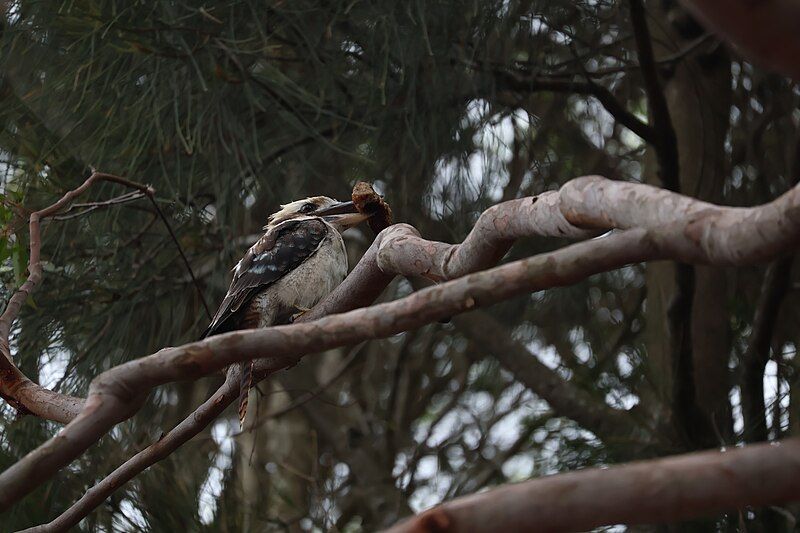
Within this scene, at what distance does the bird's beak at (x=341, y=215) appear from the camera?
3.25 meters

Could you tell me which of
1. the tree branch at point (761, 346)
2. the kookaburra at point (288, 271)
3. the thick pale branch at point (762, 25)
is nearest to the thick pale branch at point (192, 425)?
the kookaburra at point (288, 271)

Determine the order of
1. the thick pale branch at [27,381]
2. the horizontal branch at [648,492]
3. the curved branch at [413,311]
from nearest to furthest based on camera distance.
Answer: the horizontal branch at [648,492] → the curved branch at [413,311] → the thick pale branch at [27,381]

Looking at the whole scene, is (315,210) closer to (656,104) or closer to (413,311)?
(656,104)

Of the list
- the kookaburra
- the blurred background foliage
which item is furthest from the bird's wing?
the blurred background foliage

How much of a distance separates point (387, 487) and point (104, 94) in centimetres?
232

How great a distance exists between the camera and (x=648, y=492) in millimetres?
1034

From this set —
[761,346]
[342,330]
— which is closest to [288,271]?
[761,346]

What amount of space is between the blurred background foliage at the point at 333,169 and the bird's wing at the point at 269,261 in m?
0.14

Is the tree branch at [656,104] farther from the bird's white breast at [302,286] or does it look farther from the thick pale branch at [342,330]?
the thick pale branch at [342,330]

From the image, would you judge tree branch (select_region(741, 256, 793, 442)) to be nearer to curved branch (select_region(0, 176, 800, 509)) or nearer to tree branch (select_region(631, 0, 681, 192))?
tree branch (select_region(631, 0, 681, 192))

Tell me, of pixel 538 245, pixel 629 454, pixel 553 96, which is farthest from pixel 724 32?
pixel 553 96

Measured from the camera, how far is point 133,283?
333cm

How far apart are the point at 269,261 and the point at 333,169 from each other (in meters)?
0.77

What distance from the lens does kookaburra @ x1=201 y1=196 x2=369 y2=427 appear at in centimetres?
300
